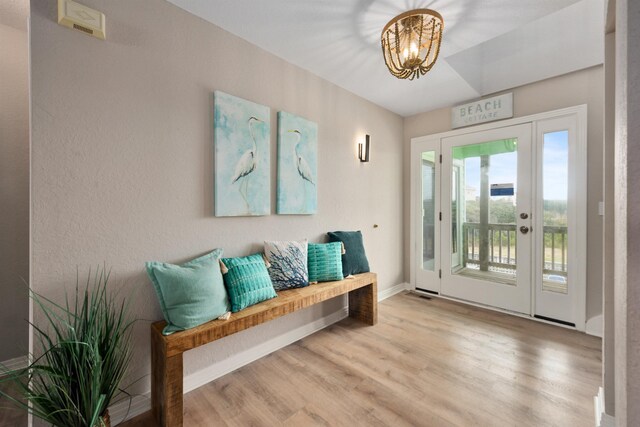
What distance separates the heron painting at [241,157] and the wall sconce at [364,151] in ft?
4.24

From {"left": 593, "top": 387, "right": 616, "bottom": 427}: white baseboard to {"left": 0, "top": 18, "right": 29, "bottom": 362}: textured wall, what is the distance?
12.5 ft

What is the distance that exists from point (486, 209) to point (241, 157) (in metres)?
2.91

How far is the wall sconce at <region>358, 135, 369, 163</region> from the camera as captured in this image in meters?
3.16

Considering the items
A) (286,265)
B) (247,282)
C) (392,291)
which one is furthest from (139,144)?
(392,291)

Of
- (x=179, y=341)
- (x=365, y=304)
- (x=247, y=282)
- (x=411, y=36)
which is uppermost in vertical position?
(x=411, y=36)

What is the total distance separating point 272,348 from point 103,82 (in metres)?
2.23

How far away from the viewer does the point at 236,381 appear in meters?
1.90

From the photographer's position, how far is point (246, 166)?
6.85ft

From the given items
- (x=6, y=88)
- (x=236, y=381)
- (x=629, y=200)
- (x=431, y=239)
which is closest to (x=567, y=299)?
(x=431, y=239)

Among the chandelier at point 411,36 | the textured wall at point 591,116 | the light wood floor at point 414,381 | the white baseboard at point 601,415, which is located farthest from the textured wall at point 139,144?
the textured wall at point 591,116

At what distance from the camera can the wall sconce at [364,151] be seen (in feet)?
10.4

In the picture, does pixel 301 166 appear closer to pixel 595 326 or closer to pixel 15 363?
pixel 15 363

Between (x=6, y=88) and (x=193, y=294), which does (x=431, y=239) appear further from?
(x=6, y=88)

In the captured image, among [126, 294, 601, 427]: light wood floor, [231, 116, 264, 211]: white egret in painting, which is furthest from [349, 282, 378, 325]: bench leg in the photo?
[231, 116, 264, 211]: white egret in painting
